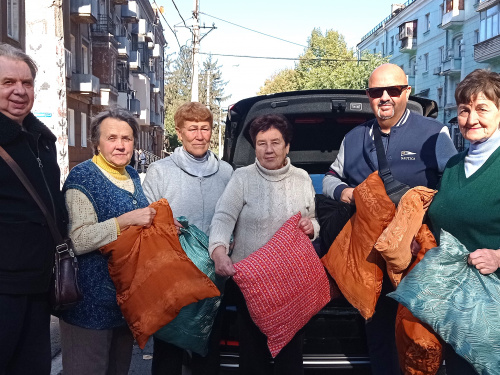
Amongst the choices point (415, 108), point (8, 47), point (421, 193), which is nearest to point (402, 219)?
point (421, 193)

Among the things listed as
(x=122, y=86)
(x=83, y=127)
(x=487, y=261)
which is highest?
(x=122, y=86)

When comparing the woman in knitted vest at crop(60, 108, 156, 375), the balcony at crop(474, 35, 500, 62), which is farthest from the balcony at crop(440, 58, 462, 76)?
the woman in knitted vest at crop(60, 108, 156, 375)

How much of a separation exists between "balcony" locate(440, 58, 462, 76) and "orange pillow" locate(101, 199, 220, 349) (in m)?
38.2

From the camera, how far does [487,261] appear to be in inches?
89.6

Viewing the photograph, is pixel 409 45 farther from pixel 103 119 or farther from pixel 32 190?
pixel 32 190

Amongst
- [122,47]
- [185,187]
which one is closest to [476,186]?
[185,187]

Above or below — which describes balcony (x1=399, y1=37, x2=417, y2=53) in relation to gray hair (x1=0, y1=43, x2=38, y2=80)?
above

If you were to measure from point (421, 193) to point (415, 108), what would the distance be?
1205mm

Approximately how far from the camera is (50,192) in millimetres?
2557

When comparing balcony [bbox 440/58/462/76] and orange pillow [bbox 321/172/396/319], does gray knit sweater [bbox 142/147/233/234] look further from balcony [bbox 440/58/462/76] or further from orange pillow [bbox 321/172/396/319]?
balcony [bbox 440/58/462/76]

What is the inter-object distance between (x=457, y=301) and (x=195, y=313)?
1376 mm

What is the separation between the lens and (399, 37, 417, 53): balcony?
44625 millimetres

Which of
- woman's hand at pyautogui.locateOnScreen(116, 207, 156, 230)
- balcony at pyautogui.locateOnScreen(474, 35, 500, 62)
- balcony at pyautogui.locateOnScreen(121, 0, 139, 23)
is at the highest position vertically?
balcony at pyautogui.locateOnScreen(121, 0, 139, 23)

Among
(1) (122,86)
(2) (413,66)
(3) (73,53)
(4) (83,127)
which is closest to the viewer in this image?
(3) (73,53)
